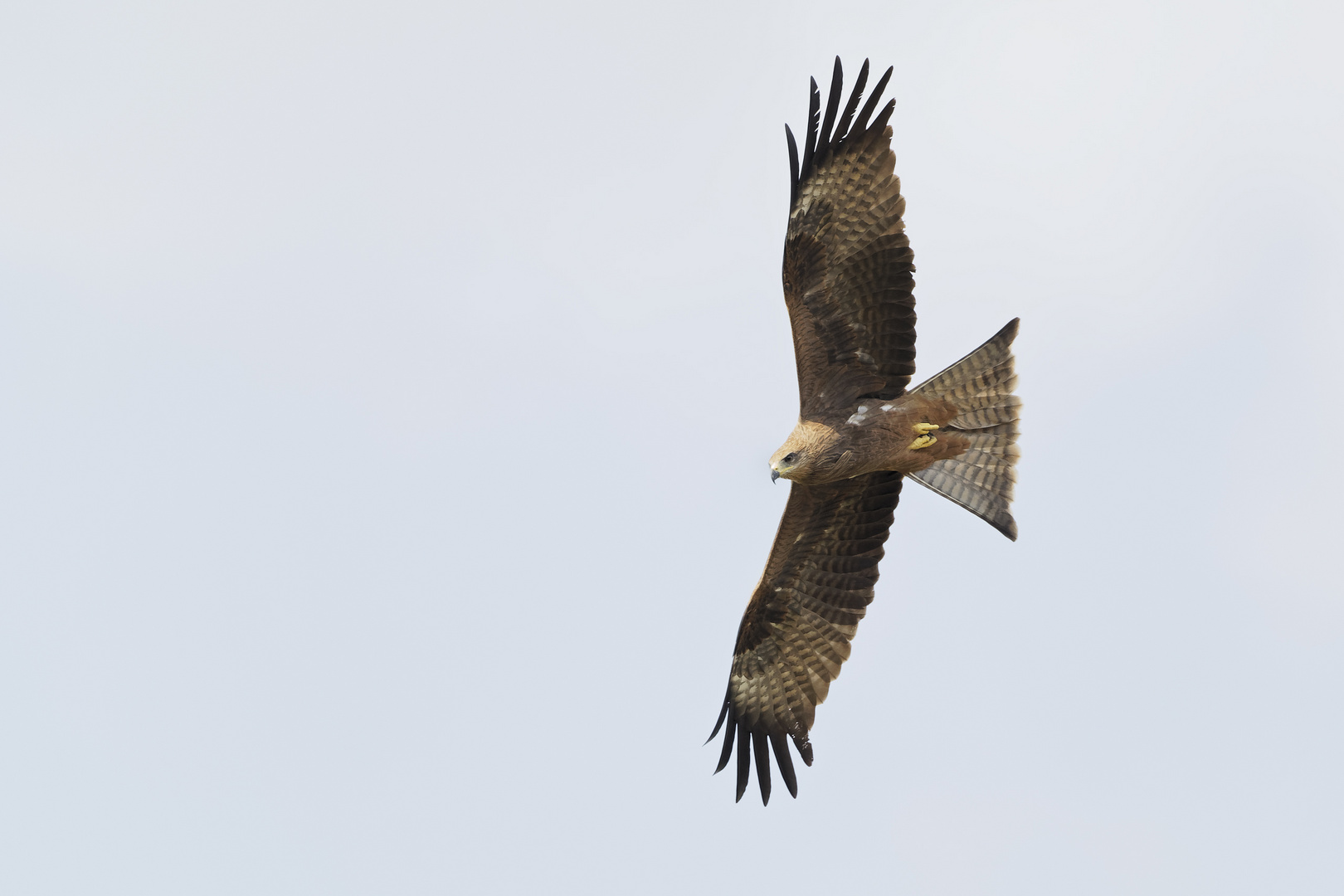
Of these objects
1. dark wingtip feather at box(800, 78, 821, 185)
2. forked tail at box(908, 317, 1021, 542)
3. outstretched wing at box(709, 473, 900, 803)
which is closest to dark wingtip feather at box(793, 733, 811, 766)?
A: outstretched wing at box(709, 473, 900, 803)

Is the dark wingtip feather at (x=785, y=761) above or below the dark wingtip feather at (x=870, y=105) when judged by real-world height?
below

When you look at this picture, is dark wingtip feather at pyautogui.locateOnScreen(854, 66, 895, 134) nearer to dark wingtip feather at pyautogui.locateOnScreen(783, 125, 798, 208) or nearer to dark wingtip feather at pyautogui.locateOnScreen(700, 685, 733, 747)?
dark wingtip feather at pyautogui.locateOnScreen(783, 125, 798, 208)

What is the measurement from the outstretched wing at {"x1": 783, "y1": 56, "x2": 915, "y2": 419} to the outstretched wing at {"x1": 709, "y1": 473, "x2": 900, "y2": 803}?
1.04 meters

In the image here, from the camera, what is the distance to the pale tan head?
9.02 meters

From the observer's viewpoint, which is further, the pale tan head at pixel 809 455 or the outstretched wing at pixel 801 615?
the outstretched wing at pixel 801 615

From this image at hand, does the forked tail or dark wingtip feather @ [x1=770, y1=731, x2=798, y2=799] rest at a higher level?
the forked tail

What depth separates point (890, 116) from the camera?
918 centimetres

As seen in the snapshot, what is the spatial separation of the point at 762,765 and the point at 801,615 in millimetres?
1180

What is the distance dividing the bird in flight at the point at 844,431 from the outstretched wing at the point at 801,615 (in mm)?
10

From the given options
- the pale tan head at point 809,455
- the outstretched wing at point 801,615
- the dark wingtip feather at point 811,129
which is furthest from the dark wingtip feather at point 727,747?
the dark wingtip feather at point 811,129

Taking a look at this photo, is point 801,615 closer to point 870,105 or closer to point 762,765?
point 762,765

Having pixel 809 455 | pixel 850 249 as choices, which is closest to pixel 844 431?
pixel 809 455

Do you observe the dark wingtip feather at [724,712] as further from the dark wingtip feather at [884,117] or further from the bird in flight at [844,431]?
the dark wingtip feather at [884,117]

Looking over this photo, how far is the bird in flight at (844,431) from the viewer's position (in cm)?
913
